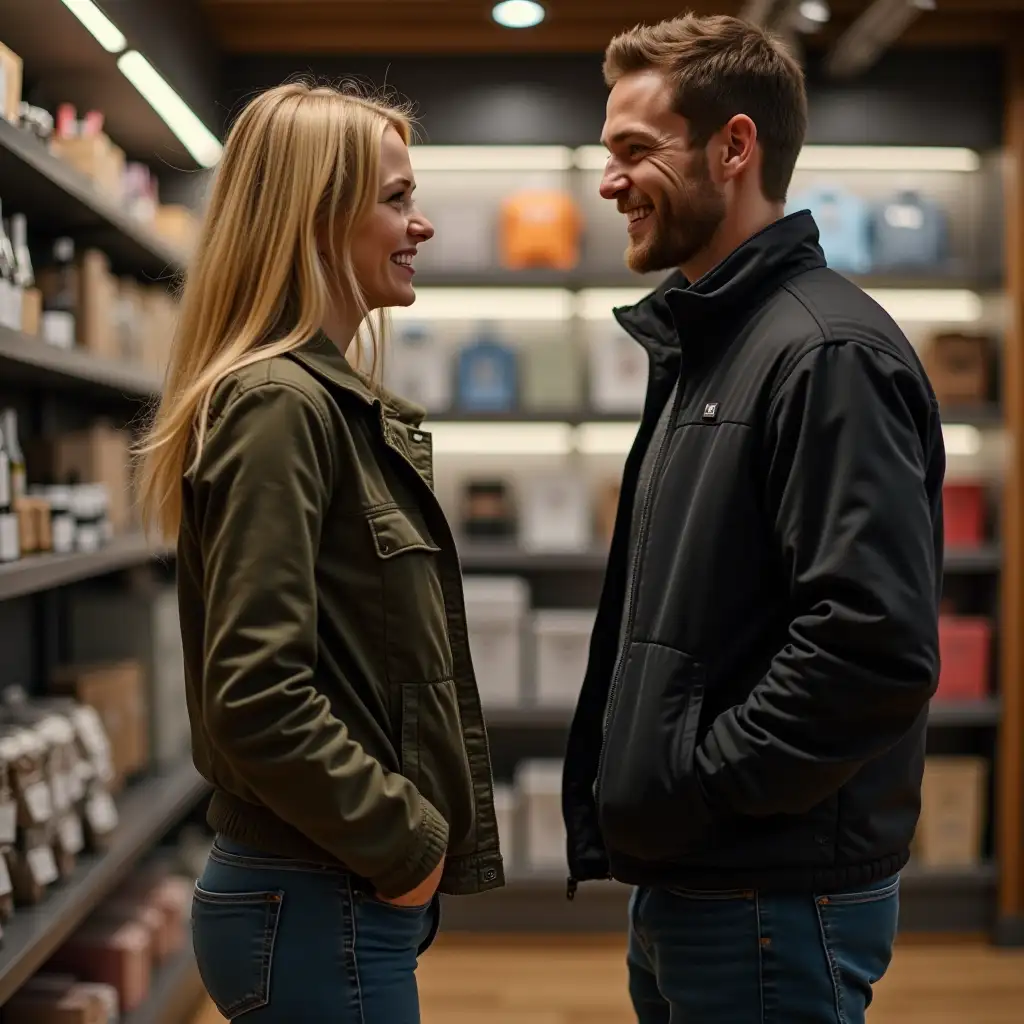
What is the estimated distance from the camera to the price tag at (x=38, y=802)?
231 centimetres

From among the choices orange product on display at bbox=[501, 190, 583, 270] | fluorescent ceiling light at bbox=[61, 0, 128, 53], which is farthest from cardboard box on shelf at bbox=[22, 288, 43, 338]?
orange product on display at bbox=[501, 190, 583, 270]

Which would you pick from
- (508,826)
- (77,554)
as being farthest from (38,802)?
(508,826)

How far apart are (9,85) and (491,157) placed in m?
2.34

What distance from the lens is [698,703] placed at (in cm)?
142

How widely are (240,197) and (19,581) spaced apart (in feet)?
3.43

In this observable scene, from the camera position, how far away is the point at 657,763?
1.42 m

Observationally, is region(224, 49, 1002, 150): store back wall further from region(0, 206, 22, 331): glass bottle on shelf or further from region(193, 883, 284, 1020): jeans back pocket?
region(193, 883, 284, 1020): jeans back pocket

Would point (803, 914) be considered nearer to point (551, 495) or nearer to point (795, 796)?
point (795, 796)

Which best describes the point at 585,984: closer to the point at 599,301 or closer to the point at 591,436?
the point at 591,436

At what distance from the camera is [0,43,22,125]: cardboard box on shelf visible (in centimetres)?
222

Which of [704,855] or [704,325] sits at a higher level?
[704,325]

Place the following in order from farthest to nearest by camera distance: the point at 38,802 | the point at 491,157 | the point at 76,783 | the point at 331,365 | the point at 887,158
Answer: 1. the point at 887,158
2. the point at 491,157
3. the point at 76,783
4. the point at 38,802
5. the point at 331,365

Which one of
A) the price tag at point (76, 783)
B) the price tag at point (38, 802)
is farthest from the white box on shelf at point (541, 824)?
the price tag at point (38, 802)

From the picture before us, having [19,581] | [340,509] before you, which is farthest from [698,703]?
[19,581]
